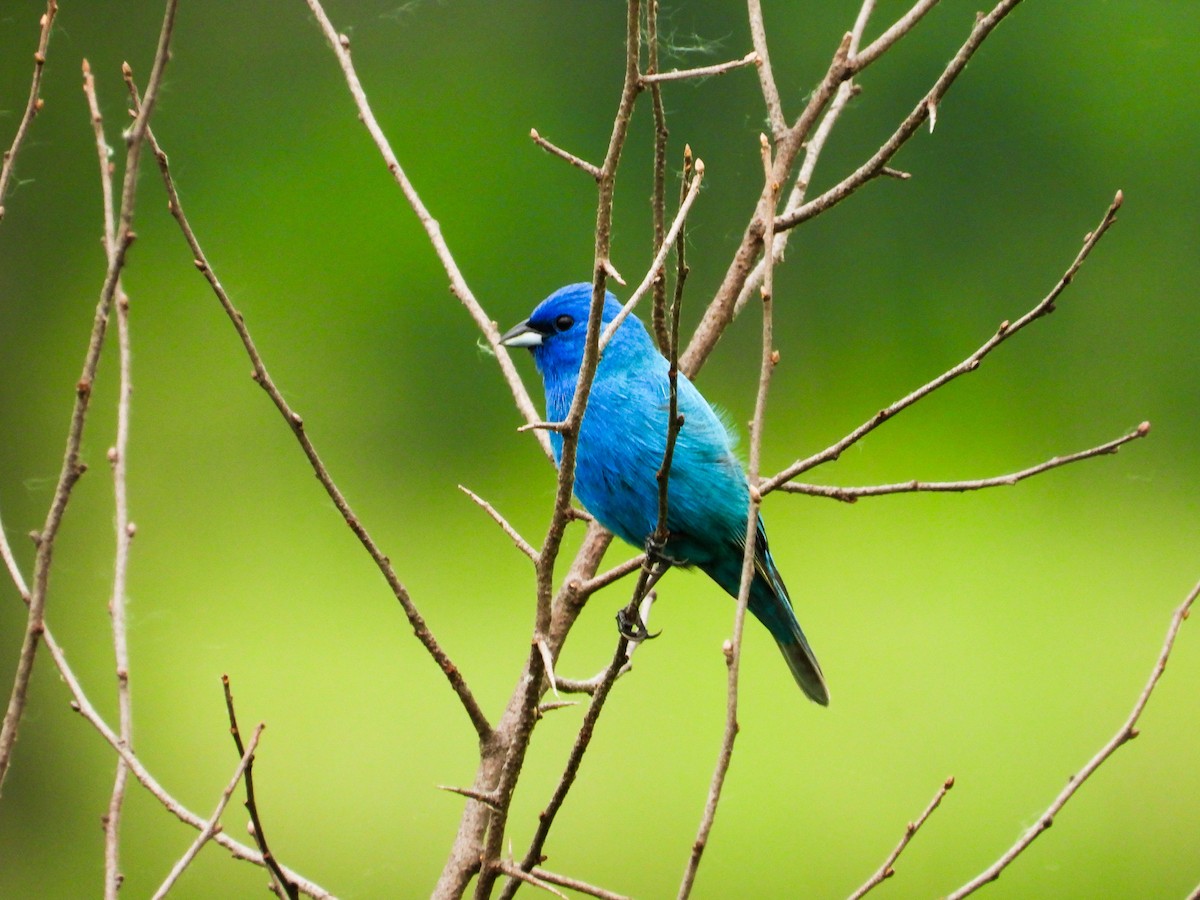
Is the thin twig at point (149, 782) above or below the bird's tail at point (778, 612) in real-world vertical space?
below

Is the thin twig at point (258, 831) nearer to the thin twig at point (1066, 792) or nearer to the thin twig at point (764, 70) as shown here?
the thin twig at point (1066, 792)

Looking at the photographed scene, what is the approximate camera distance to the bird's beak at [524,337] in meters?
3.04

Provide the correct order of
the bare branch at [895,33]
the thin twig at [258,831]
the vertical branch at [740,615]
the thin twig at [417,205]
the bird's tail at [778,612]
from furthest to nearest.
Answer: the bird's tail at [778,612] < the thin twig at [417,205] < the bare branch at [895,33] < the thin twig at [258,831] < the vertical branch at [740,615]

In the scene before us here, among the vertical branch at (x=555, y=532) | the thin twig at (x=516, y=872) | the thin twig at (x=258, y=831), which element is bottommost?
the thin twig at (x=258, y=831)

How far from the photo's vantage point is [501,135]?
8.05 meters

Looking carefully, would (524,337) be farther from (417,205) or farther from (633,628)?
(633,628)

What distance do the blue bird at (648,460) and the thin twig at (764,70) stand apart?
52 cm

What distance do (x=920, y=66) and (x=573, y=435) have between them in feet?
22.0

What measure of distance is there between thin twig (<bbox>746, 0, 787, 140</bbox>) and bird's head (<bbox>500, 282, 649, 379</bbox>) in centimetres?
58

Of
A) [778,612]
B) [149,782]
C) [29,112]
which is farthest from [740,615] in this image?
[778,612]

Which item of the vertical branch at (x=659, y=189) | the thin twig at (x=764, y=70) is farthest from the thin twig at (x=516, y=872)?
the thin twig at (x=764, y=70)

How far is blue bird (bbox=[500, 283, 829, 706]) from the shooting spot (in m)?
2.72

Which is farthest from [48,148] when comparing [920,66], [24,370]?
[920,66]

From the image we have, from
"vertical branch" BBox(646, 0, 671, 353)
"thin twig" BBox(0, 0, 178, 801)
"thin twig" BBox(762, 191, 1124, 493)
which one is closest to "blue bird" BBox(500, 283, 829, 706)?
"vertical branch" BBox(646, 0, 671, 353)
